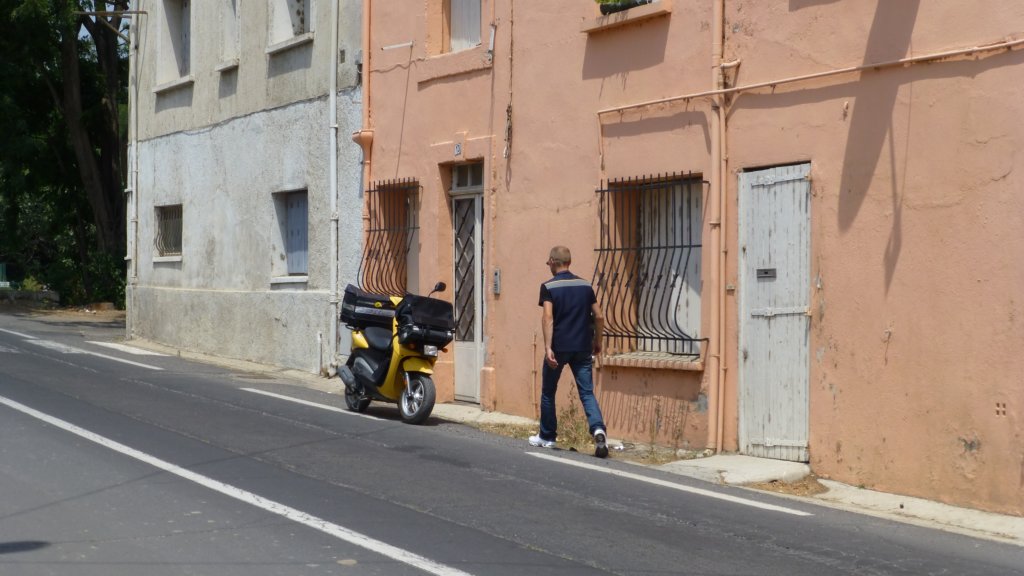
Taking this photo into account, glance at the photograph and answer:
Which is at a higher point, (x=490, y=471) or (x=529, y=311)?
(x=529, y=311)

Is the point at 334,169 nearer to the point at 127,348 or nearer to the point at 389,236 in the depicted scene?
the point at 389,236

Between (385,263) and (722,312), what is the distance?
20.3 feet

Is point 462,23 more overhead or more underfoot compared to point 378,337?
more overhead

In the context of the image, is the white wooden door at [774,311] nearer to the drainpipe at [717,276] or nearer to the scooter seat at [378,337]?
the drainpipe at [717,276]

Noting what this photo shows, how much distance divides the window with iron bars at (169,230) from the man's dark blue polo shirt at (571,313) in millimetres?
13033

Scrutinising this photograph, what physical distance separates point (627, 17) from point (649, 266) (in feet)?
7.92

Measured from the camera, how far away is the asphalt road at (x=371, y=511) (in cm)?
679

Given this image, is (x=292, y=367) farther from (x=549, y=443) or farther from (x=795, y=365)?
(x=795, y=365)

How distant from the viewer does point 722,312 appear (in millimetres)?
11141

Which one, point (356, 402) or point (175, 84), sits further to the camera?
point (175, 84)

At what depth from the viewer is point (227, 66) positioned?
20.2 metres

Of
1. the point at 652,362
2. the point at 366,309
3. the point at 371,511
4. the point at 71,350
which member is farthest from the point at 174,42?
the point at 371,511

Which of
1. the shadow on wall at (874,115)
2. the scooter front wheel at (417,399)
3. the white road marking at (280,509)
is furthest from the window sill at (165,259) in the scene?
the shadow on wall at (874,115)

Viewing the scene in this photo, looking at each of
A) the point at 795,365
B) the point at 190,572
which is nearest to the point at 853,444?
the point at 795,365
